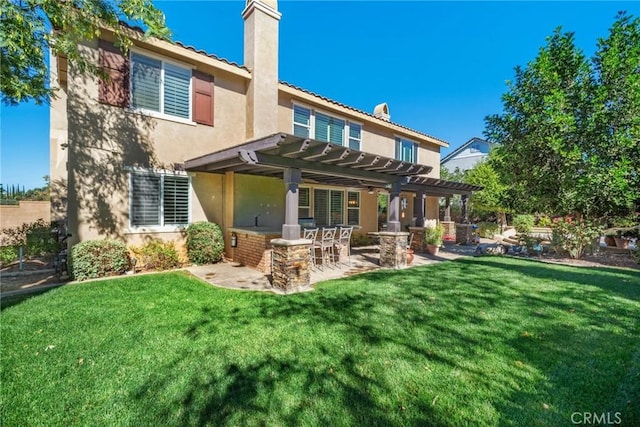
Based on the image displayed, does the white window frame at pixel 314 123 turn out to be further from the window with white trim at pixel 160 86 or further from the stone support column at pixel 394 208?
the window with white trim at pixel 160 86

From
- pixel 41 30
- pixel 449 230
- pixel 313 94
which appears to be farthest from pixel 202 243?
pixel 449 230

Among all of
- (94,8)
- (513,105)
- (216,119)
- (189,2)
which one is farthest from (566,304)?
(189,2)

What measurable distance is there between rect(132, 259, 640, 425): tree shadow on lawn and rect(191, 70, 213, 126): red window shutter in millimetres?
6231

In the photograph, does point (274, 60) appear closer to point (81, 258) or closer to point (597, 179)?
point (81, 258)

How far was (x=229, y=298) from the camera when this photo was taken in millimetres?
5637

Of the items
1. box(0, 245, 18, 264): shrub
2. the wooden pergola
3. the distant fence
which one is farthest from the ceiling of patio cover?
the distant fence

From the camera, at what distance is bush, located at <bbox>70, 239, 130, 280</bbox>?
22.5 feet

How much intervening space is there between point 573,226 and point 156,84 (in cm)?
1580

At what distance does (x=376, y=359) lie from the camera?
346cm

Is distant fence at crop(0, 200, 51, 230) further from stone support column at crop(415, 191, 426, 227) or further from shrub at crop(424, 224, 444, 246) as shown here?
shrub at crop(424, 224, 444, 246)

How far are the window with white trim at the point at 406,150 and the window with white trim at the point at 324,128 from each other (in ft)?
10.5

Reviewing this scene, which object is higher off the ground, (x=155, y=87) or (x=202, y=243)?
(x=155, y=87)

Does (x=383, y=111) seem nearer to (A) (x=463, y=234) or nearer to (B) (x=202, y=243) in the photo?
(A) (x=463, y=234)

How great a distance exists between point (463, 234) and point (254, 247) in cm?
1326
